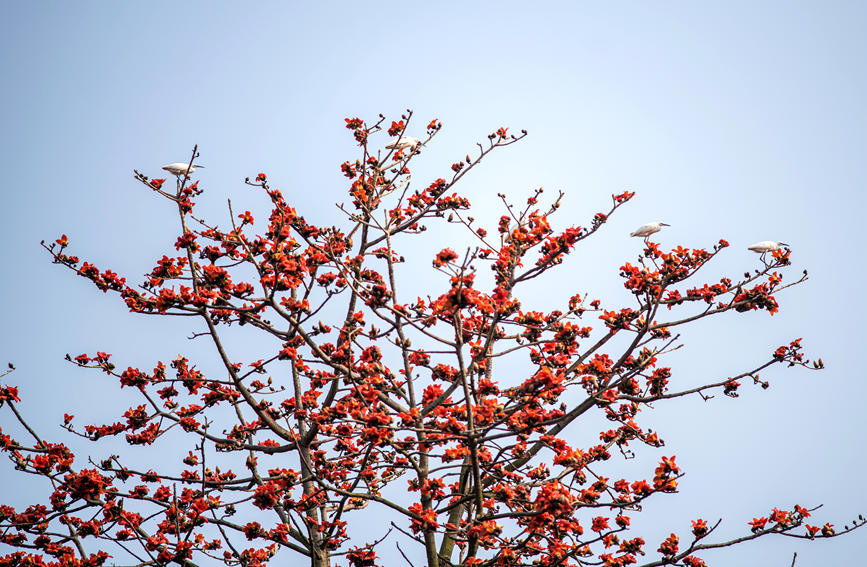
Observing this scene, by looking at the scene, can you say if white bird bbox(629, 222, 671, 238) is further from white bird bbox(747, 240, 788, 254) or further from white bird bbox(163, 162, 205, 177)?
white bird bbox(163, 162, 205, 177)

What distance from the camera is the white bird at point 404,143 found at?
857 centimetres

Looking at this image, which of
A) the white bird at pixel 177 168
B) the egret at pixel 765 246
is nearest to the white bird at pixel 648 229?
the egret at pixel 765 246

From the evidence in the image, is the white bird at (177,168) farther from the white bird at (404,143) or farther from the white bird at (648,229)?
the white bird at (648,229)

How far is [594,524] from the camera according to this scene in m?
6.33

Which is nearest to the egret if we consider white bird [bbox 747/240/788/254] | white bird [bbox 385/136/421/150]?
white bird [bbox 747/240/788/254]

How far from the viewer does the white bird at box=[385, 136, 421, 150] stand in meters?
8.57

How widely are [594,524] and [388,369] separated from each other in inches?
85.0

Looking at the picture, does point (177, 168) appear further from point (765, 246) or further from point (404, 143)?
point (765, 246)

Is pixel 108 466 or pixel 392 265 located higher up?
pixel 392 265

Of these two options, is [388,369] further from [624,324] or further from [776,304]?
[776,304]

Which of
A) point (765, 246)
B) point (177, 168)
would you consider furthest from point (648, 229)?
point (177, 168)

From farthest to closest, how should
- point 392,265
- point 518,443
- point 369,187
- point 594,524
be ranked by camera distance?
point 369,187, point 392,265, point 518,443, point 594,524

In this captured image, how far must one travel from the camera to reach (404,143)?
872 cm

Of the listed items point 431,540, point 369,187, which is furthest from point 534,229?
point 431,540
